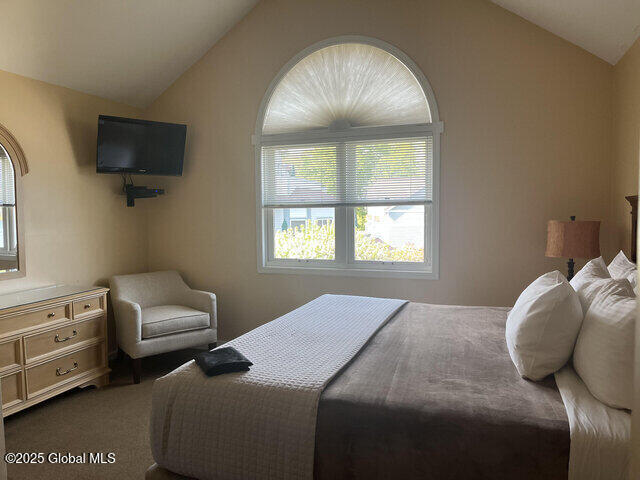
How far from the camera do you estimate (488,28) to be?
3.67m

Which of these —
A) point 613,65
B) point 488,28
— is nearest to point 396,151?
point 488,28

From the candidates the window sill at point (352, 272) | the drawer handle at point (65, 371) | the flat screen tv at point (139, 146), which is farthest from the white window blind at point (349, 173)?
the drawer handle at point (65, 371)

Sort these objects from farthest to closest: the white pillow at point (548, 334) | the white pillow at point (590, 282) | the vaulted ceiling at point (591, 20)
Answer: the vaulted ceiling at point (591, 20) < the white pillow at point (590, 282) < the white pillow at point (548, 334)

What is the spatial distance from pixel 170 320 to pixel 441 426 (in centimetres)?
278

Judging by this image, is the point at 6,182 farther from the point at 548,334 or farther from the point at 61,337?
the point at 548,334

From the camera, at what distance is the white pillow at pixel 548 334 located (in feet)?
5.84

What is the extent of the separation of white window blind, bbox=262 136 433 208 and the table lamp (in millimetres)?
1097

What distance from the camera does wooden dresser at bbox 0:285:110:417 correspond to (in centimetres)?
290

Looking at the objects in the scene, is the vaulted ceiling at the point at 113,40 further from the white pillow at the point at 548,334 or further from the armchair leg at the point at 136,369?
the white pillow at the point at 548,334

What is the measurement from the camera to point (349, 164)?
13.7 ft

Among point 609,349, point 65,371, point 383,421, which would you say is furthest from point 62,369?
point 609,349

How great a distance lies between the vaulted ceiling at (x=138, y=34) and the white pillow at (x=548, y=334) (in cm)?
190

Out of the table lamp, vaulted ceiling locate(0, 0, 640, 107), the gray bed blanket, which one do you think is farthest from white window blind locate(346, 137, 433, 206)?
the gray bed blanket

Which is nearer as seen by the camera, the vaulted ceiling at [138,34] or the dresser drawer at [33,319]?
the dresser drawer at [33,319]
